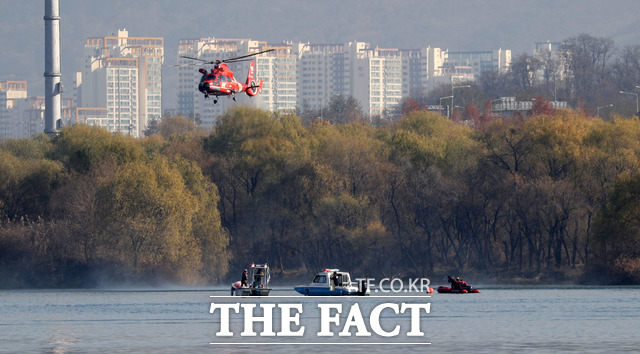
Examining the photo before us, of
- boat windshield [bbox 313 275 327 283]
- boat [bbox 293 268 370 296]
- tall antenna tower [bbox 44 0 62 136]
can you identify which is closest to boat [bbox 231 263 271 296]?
boat [bbox 293 268 370 296]

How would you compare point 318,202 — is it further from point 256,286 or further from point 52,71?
point 52,71

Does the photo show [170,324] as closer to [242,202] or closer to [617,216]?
[617,216]

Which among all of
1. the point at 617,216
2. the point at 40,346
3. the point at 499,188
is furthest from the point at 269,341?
the point at 499,188

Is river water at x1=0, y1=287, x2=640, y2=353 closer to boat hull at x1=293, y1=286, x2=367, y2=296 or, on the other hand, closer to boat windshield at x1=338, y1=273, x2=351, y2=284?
boat hull at x1=293, y1=286, x2=367, y2=296

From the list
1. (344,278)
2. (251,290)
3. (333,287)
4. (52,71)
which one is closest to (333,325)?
(251,290)

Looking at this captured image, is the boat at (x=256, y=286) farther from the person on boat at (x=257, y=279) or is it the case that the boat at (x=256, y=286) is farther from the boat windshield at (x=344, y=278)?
the boat windshield at (x=344, y=278)

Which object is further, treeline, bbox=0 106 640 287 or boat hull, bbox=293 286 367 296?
treeline, bbox=0 106 640 287
